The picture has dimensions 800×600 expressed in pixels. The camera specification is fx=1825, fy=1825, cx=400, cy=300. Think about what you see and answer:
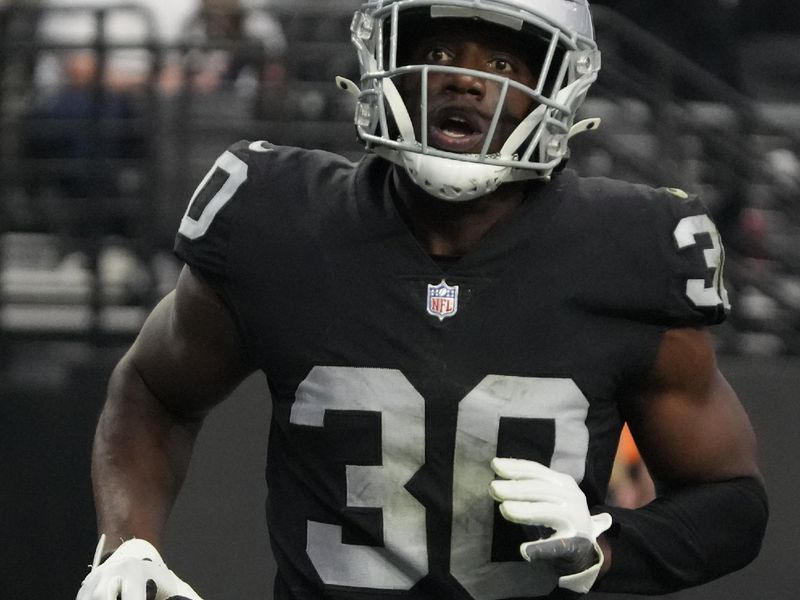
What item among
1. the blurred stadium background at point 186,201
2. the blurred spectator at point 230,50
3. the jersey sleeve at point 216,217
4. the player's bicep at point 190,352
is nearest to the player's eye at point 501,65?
the jersey sleeve at point 216,217

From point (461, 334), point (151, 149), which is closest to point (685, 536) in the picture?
point (461, 334)

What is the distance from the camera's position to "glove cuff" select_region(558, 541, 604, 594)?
263 centimetres

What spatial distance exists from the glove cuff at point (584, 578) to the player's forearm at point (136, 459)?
26.1 inches

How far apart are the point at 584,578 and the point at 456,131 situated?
2.27ft

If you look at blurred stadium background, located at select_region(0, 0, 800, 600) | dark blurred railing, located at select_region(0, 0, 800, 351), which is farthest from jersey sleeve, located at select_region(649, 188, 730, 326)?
dark blurred railing, located at select_region(0, 0, 800, 351)

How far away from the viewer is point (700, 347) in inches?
112

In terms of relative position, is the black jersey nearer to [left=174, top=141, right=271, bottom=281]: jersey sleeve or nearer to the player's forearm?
[left=174, top=141, right=271, bottom=281]: jersey sleeve

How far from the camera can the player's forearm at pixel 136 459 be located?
9.48ft

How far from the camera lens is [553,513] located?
101 inches

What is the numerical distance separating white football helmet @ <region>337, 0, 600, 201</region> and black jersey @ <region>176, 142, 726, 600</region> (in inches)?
5.0

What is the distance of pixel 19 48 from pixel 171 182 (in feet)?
2.34

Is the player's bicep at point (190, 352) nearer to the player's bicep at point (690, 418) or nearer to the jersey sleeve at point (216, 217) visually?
the jersey sleeve at point (216, 217)

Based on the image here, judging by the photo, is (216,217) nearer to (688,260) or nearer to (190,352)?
(190,352)

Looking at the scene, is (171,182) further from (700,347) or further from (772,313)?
(700,347)
